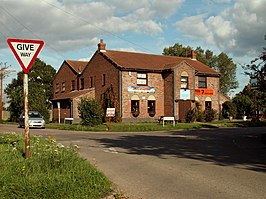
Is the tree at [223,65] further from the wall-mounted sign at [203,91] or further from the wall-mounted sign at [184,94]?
the wall-mounted sign at [184,94]

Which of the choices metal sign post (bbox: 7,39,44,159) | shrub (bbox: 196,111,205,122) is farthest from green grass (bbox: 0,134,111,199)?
shrub (bbox: 196,111,205,122)

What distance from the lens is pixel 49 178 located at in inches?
288

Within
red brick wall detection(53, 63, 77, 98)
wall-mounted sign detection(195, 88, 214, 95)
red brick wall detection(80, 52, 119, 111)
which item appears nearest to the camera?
red brick wall detection(80, 52, 119, 111)

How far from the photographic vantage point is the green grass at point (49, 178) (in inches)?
267

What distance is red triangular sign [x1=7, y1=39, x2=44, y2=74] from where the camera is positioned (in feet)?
29.2

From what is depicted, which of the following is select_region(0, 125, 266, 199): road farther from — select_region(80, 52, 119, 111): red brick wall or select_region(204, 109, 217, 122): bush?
select_region(204, 109, 217, 122): bush

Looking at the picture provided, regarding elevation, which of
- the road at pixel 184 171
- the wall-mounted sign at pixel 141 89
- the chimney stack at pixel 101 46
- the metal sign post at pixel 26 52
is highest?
the chimney stack at pixel 101 46

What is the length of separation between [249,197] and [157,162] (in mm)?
5155

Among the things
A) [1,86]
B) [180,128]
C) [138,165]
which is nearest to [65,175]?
[138,165]

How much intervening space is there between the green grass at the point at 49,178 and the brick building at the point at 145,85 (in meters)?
29.0

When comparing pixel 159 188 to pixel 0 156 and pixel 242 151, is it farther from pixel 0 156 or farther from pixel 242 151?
pixel 242 151

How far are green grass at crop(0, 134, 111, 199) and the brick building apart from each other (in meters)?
29.0

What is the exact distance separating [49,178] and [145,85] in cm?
3292

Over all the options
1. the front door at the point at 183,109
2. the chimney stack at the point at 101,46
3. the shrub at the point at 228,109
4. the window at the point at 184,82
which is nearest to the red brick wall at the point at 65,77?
the chimney stack at the point at 101,46
